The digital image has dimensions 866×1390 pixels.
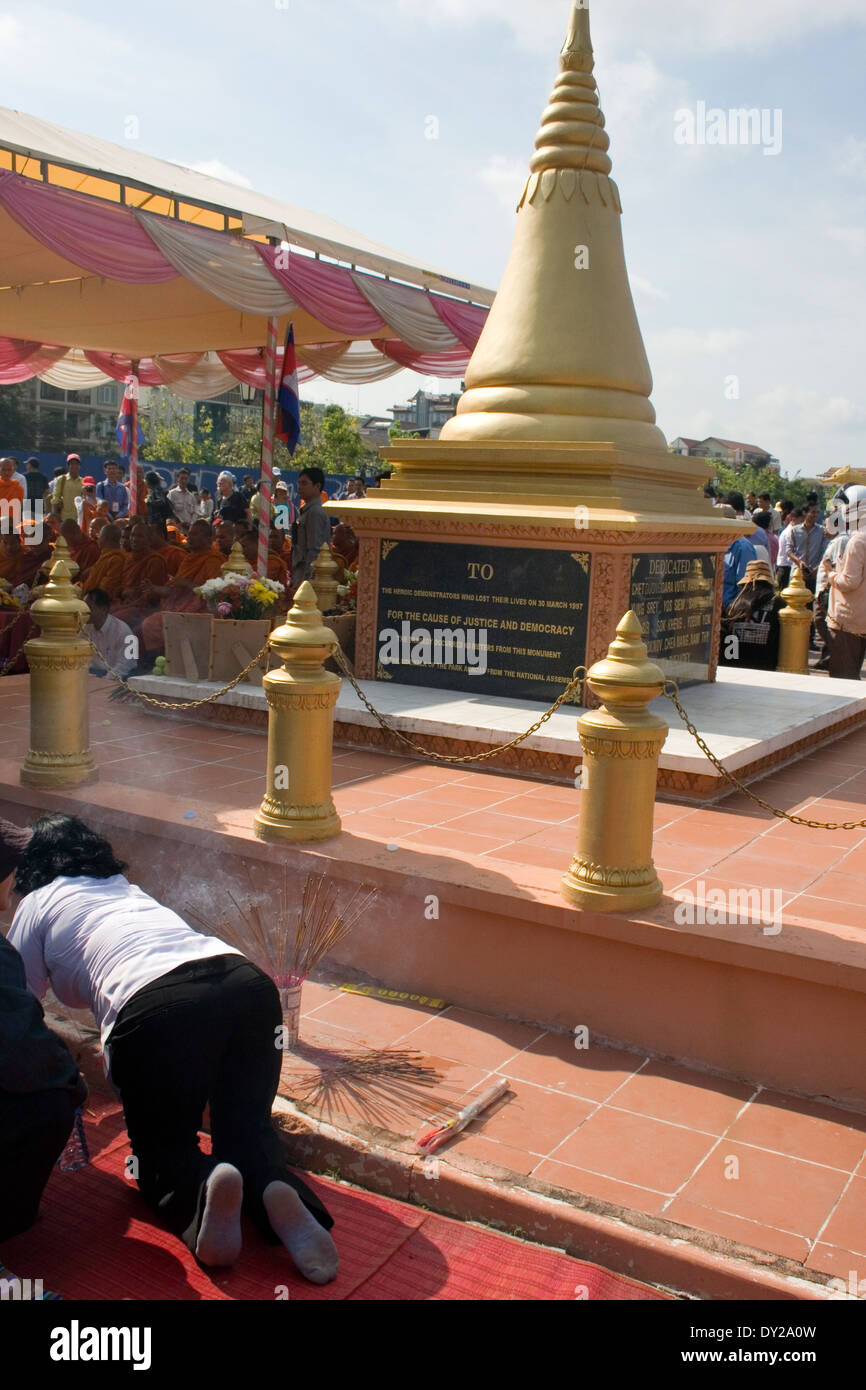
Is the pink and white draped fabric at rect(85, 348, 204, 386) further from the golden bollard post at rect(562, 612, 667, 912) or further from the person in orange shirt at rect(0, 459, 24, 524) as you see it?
the golden bollard post at rect(562, 612, 667, 912)

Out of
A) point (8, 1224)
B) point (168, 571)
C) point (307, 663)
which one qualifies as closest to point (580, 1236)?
point (8, 1224)

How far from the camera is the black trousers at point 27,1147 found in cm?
272

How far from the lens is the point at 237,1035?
2934 mm

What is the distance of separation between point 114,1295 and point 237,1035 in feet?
2.06

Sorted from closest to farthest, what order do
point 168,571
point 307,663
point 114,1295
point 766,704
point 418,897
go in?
1. point 114,1295
2. point 418,897
3. point 307,663
4. point 766,704
5. point 168,571

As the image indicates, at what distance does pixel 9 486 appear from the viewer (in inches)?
538

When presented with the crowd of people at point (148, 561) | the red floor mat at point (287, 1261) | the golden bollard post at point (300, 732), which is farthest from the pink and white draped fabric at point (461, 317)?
the red floor mat at point (287, 1261)

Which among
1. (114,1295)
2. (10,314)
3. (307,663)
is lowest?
(114,1295)

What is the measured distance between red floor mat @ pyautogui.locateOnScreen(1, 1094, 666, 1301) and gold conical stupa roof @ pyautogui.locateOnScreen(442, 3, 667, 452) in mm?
5750

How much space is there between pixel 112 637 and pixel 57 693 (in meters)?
3.06

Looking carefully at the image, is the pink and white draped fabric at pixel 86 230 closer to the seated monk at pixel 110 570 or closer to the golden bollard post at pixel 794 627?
the seated monk at pixel 110 570

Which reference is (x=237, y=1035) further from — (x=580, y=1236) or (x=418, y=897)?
(x=418, y=897)

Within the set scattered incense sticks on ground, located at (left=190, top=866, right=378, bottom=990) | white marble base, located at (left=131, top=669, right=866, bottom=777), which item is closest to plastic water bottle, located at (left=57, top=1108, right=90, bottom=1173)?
scattered incense sticks on ground, located at (left=190, top=866, right=378, bottom=990)

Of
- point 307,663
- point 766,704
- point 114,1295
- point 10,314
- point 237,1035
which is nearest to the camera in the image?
point 114,1295
